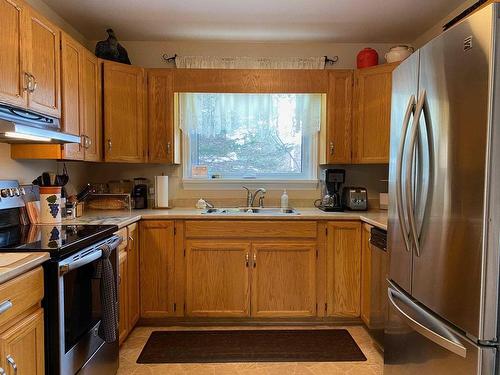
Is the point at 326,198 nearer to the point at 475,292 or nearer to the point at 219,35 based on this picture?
the point at 219,35

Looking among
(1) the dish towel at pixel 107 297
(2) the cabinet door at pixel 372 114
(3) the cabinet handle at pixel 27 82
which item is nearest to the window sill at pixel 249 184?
(2) the cabinet door at pixel 372 114

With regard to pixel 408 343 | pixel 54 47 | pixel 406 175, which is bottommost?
pixel 408 343

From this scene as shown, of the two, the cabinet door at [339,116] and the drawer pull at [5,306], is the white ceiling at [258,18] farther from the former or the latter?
the drawer pull at [5,306]

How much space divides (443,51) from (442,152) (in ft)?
1.29

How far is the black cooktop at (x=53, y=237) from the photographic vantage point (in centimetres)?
146

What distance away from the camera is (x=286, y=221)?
2689mm

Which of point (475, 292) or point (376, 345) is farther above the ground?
point (475, 292)

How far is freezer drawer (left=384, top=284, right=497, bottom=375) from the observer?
1180mm

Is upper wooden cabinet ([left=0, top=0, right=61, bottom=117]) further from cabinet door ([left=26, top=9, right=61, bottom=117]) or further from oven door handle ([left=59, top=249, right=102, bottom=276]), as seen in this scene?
oven door handle ([left=59, top=249, right=102, bottom=276])

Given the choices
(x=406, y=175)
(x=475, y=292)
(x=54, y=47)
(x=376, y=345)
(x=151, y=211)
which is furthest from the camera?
(x=151, y=211)

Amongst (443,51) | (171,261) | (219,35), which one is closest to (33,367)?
(171,261)

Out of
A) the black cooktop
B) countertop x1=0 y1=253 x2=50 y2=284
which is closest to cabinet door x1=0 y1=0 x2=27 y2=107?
the black cooktop

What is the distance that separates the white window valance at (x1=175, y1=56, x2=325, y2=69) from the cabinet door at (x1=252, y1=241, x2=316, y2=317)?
65.3 inches

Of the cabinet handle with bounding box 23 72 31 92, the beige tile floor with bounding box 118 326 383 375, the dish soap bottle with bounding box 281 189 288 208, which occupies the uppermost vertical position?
the cabinet handle with bounding box 23 72 31 92
